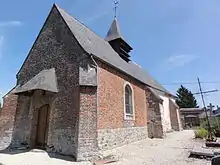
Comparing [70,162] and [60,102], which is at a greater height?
[60,102]

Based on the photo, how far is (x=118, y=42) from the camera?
18.1 m

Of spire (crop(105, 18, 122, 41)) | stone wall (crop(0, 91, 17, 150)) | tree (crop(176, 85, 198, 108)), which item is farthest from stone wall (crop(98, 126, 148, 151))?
tree (crop(176, 85, 198, 108))

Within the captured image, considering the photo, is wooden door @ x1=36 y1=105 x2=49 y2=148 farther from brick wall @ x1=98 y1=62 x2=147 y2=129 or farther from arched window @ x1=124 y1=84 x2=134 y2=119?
arched window @ x1=124 y1=84 x2=134 y2=119

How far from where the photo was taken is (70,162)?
7.66 m

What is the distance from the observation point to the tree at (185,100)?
44.1 metres

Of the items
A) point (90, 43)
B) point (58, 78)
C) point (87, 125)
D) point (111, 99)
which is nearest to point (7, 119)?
point (58, 78)

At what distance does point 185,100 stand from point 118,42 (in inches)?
1289

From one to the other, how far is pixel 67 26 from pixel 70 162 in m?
7.40

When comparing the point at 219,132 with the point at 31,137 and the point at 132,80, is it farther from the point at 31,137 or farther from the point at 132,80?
the point at 31,137

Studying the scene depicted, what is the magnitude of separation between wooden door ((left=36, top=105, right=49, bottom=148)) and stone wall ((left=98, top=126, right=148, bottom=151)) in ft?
10.5

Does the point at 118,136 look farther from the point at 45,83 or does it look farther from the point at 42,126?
the point at 45,83

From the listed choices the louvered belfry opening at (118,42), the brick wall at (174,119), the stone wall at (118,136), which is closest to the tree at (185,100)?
the brick wall at (174,119)

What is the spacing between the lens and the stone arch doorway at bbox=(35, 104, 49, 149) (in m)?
10.1

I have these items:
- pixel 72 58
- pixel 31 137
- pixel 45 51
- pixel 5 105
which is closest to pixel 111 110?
pixel 72 58
